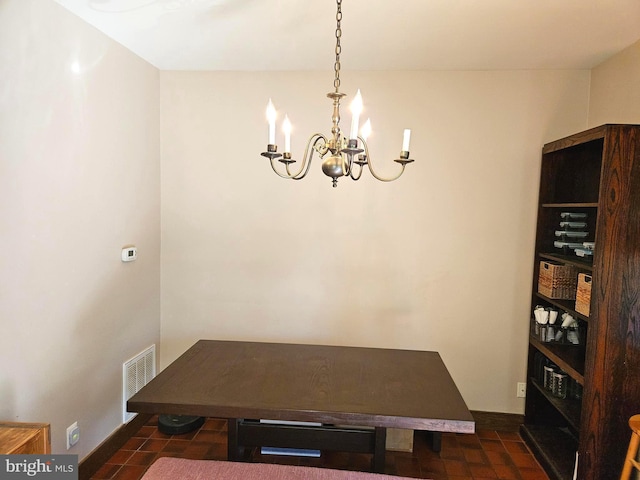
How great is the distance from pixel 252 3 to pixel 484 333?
251 centimetres

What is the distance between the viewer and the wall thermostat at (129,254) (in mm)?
2541

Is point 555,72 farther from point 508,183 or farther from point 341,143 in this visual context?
point 341,143

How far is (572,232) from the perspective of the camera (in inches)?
101

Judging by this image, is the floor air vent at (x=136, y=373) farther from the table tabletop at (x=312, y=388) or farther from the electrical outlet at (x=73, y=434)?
the table tabletop at (x=312, y=388)

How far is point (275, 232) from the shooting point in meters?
2.96

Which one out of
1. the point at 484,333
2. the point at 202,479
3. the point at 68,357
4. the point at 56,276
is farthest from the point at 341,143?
the point at 484,333

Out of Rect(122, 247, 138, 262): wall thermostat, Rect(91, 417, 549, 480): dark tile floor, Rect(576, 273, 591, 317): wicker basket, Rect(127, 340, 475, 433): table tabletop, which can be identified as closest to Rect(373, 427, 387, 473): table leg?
Rect(127, 340, 475, 433): table tabletop

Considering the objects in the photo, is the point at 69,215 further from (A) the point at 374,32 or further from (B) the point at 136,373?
(A) the point at 374,32

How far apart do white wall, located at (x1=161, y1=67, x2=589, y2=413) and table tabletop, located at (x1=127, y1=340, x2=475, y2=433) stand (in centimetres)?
69

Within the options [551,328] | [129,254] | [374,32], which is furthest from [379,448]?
[374,32]

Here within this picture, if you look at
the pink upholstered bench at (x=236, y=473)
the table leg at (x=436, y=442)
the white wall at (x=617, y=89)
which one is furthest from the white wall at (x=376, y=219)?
the pink upholstered bench at (x=236, y=473)

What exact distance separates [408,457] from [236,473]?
4.61 feet

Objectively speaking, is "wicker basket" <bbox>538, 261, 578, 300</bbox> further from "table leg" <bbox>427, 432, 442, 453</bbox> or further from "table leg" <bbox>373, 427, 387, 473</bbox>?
"table leg" <bbox>373, 427, 387, 473</bbox>

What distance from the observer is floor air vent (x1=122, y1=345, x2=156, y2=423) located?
263 cm
